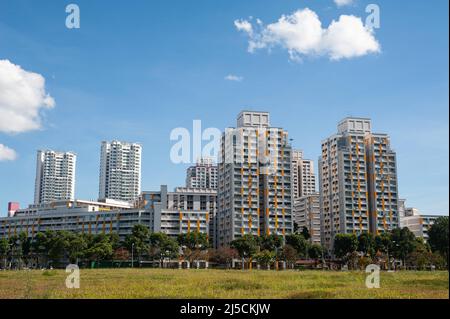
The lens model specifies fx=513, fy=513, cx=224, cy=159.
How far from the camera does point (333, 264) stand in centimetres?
10100

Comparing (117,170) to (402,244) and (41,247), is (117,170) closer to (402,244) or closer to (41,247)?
(41,247)

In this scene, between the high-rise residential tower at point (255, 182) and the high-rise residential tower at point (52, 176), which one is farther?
the high-rise residential tower at point (52, 176)

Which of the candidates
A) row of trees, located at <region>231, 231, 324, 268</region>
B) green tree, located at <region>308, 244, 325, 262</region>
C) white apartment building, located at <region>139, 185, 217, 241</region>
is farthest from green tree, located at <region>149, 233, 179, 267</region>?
green tree, located at <region>308, 244, 325, 262</region>

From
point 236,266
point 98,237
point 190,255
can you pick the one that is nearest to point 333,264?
point 236,266

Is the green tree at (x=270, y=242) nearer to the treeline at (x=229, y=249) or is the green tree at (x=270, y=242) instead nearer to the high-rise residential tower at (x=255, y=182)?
the treeline at (x=229, y=249)

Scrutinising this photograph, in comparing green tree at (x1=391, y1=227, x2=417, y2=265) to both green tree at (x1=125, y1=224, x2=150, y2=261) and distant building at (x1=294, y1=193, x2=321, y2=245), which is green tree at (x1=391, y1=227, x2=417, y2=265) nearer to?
distant building at (x1=294, y1=193, x2=321, y2=245)

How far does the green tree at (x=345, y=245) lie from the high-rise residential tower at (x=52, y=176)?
11552 cm

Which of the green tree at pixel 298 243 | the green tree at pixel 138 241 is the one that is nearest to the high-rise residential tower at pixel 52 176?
the green tree at pixel 138 241

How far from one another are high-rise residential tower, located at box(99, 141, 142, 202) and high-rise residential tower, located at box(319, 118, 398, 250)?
89.8 metres

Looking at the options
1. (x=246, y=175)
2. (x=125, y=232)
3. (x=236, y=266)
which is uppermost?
(x=246, y=175)

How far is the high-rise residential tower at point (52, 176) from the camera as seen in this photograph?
607 feet

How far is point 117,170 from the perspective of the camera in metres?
192
